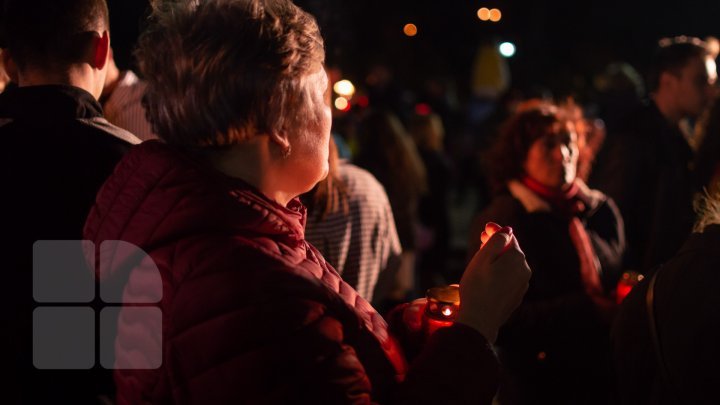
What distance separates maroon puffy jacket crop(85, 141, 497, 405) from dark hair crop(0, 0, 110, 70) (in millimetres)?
887

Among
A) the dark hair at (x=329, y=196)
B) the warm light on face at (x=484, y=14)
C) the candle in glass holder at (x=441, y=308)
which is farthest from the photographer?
the warm light on face at (x=484, y=14)

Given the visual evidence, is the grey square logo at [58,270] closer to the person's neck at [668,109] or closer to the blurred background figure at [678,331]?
the blurred background figure at [678,331]

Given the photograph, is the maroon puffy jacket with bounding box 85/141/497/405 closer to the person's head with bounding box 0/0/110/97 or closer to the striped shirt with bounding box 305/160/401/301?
the person's head with bounding box 0/0/110/97

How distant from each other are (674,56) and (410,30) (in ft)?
41.2

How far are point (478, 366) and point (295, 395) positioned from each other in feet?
1.37

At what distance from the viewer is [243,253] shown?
1363 millimetres

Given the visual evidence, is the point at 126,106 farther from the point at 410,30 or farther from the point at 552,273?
the point at 410,30

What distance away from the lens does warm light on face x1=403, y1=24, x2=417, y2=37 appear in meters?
17.1

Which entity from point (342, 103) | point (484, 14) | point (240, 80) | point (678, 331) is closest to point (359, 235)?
point (678, 331)

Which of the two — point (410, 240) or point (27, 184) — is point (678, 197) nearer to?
point (410, 240)

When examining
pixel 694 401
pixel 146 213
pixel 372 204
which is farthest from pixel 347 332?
pixel 372 204

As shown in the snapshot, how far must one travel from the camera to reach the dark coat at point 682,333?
1831 mm

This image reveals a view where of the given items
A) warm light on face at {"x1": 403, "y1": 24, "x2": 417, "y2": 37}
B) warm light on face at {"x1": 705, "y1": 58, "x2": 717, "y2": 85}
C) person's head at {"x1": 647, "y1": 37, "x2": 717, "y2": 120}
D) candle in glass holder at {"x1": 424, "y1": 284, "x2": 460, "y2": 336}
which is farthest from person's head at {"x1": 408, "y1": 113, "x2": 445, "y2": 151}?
warm light on face at {"x1": 403, "y1": 24, "x2": 417, "y2": 37}

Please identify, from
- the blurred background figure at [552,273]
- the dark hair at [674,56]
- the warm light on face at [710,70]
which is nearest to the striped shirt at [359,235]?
the blurred background figure at [552,273]
